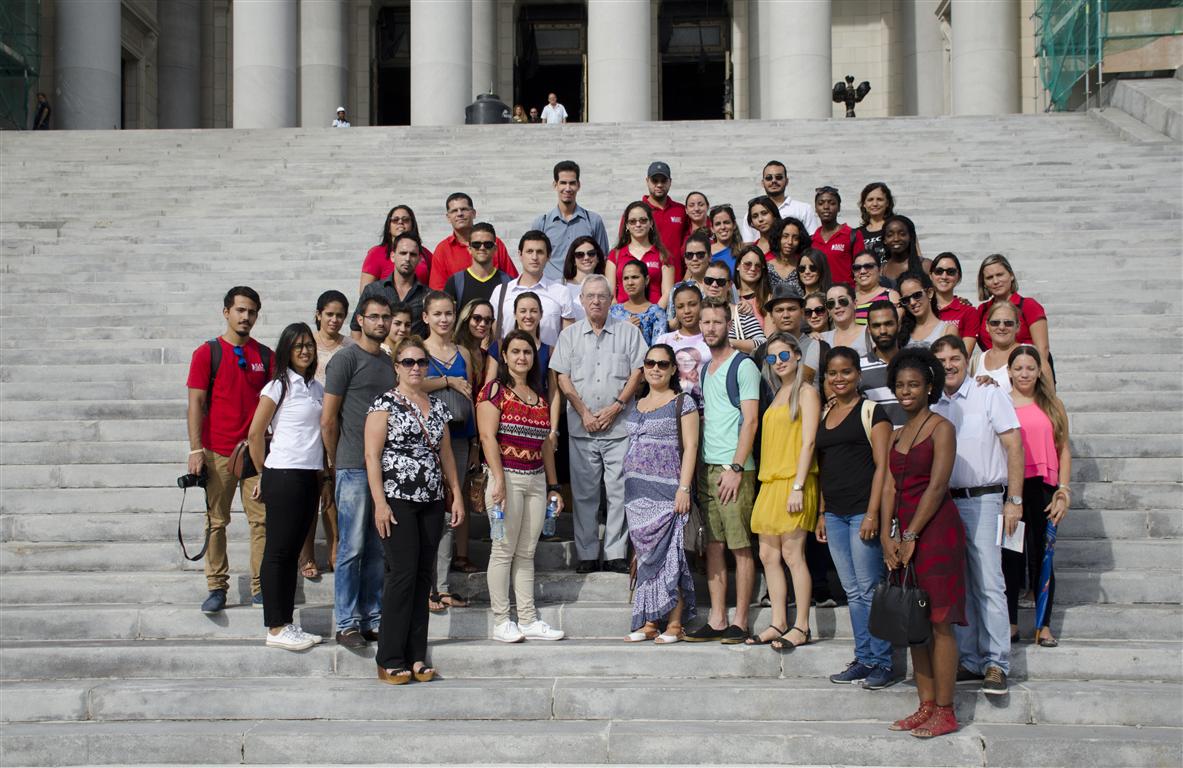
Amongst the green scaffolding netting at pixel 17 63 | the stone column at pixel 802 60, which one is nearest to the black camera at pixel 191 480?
the stone column at pixel 802 60

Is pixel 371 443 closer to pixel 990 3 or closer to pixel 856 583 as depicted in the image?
pixel 856 583

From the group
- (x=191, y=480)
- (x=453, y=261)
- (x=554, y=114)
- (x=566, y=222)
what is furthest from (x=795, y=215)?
(x=554, y=114)

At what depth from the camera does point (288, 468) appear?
23.6ft

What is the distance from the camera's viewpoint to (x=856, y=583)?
22.6 ft

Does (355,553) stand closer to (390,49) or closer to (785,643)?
(785,643)

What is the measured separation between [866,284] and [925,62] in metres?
26.0

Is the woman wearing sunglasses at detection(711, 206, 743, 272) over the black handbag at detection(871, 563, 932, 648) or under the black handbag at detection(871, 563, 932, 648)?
over

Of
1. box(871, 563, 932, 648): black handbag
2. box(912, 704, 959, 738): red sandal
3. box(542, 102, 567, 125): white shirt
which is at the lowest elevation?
box(912, 704, 959, 738): red sandal

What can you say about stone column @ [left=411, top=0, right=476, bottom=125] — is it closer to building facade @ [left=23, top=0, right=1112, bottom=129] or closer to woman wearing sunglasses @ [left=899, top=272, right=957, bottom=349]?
building facade @ [left=23, top=0, right=1112, bottom=129]

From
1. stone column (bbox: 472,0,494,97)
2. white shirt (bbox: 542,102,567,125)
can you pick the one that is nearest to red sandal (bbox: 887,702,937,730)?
white shirt (bbox: 542,102,567,125)

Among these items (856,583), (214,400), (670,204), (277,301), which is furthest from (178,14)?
(856,583)

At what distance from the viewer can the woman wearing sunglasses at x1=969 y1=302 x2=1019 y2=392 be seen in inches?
A: 294

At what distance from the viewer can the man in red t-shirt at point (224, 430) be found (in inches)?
299

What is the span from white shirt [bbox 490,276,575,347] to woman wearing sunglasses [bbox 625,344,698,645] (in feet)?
3.99
